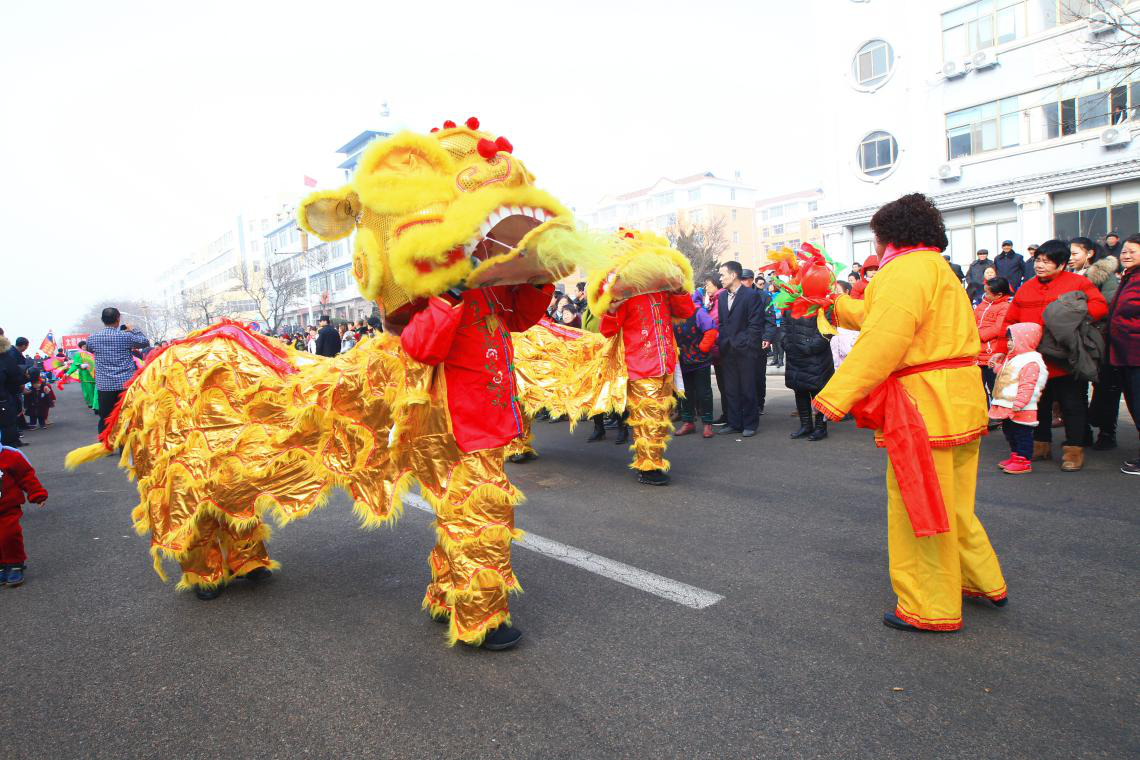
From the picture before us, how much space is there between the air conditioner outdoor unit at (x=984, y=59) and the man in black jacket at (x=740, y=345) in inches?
709

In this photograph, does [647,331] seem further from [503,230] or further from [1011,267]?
[1011,267]

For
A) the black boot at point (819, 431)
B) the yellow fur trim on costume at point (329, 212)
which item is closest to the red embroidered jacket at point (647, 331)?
the black boot at point (819, 431)

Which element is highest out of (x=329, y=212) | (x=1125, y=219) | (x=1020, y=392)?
(x=1125, y=219)

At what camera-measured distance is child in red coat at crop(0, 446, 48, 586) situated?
161 inches

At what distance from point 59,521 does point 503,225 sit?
507 centimetres

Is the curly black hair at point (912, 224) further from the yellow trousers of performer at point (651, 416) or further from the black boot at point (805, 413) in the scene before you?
the black boot at point (805, 413)

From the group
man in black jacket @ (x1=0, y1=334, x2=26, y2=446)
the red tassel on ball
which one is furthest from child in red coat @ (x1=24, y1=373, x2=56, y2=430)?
the red tassel on ball

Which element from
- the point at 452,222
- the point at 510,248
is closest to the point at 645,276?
the point at 510,248

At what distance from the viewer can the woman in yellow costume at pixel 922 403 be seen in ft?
9.53

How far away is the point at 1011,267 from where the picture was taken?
469 inches

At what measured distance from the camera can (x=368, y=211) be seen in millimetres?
2818

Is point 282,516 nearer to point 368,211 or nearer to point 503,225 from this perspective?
point 368,211

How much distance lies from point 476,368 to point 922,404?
1869 millimetres

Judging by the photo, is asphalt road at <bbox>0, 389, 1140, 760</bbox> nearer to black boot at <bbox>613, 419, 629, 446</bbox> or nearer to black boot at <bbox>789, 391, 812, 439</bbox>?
black boot at <bbox>789, 391, 812, 439</bbox>
